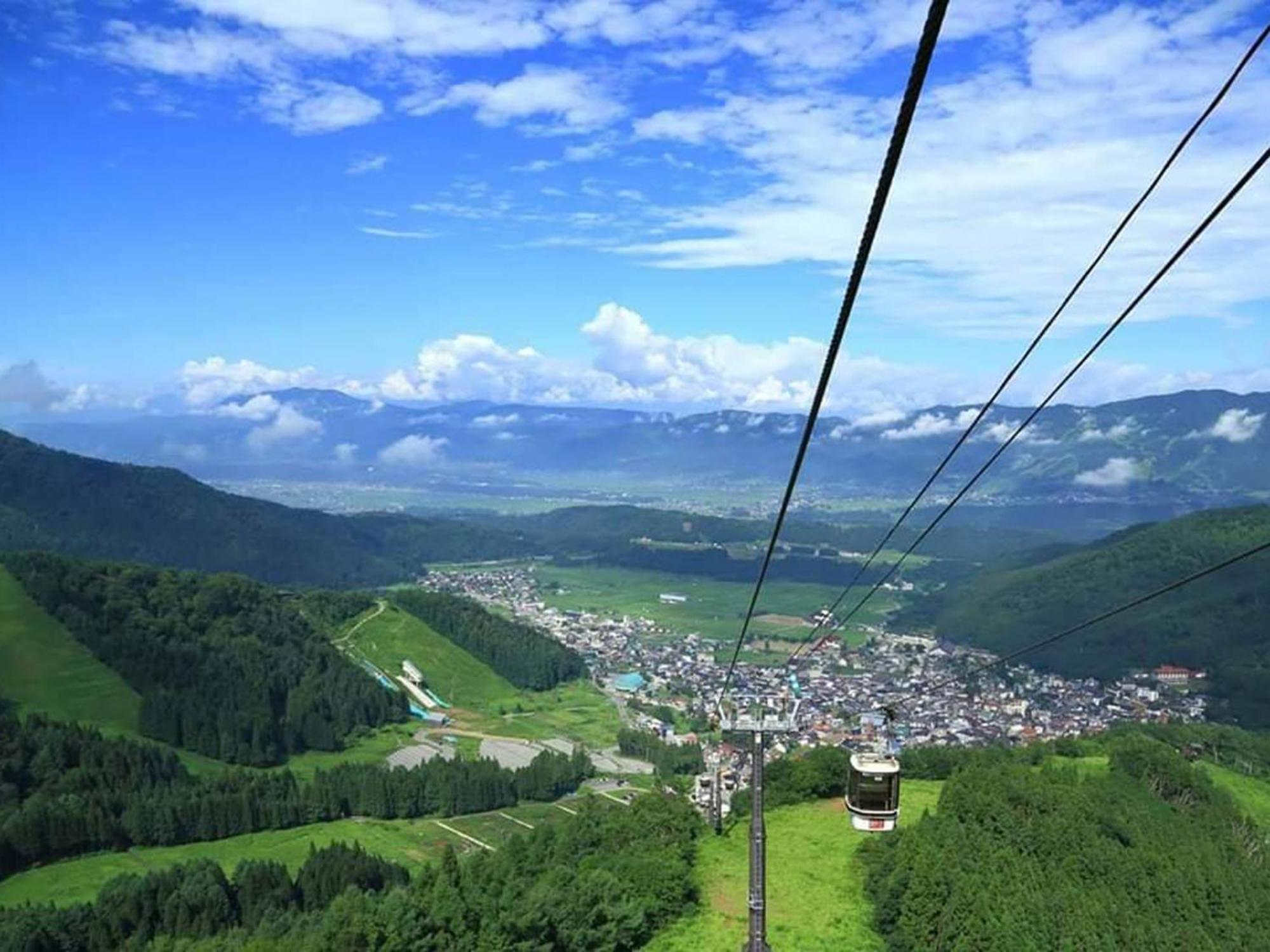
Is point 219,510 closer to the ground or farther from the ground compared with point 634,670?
farther from the ground

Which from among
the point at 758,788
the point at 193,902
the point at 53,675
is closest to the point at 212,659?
the point at 53,675

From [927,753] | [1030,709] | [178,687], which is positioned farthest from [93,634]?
[1030,709]

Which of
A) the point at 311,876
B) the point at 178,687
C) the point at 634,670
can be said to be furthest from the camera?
the point at 634,670

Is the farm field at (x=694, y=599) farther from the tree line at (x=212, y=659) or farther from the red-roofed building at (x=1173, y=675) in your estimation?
the tree line at (x=212, y=659)

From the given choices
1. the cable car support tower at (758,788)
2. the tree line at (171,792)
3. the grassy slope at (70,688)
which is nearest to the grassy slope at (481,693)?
the grassy slope at (70,688)

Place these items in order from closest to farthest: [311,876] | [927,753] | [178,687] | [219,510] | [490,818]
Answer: [311,876] < [927,753] < [490,818] < [178,687] < [219,510]

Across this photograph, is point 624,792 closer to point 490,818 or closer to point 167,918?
point 490,818
